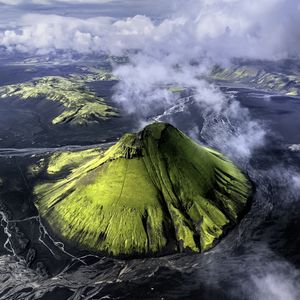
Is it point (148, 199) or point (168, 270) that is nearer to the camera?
point (168, 270)

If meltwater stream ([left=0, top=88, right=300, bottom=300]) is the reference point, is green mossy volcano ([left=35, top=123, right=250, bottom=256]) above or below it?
above

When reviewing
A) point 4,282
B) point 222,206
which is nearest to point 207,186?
point 222,206

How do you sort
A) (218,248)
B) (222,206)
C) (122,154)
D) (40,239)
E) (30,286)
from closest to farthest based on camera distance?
(30,286), (218,248), (40,239), (222,206), (122,154)

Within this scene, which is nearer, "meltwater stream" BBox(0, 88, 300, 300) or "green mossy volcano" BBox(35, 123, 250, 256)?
"meltwater stream" BBox(0, 88, 300, 300)

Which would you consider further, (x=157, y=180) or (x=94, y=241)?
(x=157, y=180)

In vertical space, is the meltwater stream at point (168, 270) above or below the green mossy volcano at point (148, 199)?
below

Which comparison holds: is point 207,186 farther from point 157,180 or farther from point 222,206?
point 157,180

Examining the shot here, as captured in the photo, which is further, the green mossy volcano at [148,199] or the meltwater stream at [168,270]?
the green mossy volcano at [148,199]

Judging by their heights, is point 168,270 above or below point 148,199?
below
